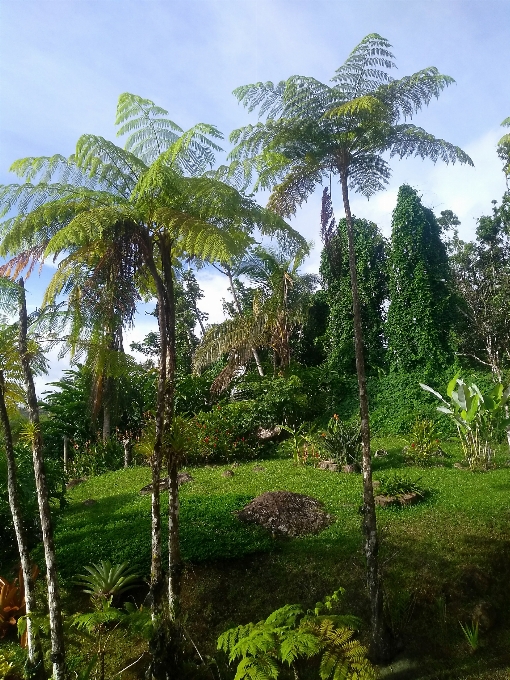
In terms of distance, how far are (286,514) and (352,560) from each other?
1261 millimetres

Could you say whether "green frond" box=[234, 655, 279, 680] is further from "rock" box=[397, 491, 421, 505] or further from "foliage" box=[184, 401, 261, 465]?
"foliage" box=[184, 401, 261, 465]

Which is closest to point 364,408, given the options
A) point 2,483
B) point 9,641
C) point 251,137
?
point 251,137

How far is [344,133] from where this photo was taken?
5.55 meters

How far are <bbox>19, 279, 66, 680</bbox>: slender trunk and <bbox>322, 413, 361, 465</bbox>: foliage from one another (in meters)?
6.25

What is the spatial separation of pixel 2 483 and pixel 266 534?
12.3 feet

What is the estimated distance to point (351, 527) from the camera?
6602 millimetres

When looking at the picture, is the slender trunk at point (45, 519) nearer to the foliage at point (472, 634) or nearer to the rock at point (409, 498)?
the foliage at point (472, 634)

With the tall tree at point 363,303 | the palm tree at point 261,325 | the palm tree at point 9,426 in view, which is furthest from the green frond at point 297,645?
the tall tree at point 363,303

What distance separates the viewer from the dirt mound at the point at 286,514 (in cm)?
657

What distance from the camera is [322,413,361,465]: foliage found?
31.8 feet

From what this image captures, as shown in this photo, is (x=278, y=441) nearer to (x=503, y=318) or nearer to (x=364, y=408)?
(x=364, y=408)

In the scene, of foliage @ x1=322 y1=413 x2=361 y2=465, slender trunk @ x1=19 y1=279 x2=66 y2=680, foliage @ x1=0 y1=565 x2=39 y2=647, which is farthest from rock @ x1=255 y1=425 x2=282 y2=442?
slender trunk @ x1=19 y1=279 x2=66 y2=680

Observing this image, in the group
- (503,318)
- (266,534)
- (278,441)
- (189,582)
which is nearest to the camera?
(189,582)

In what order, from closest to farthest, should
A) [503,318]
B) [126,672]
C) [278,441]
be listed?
[126,672]
[278,441]
[503,318]
